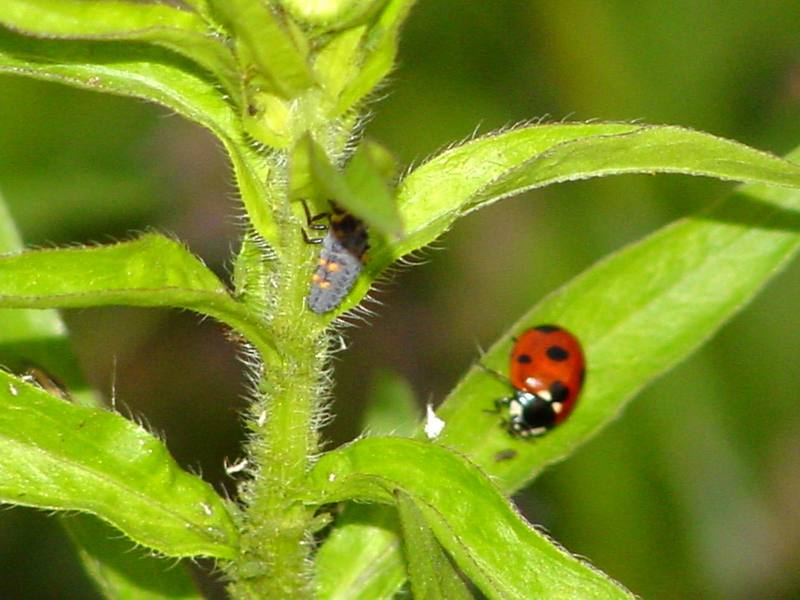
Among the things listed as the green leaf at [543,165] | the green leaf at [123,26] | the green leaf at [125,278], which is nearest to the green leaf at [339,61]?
the green leaf at [123,26]

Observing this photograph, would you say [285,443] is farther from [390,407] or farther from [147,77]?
[390,407]

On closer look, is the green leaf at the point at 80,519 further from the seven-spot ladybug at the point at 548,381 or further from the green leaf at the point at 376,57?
the green leaf at the point at 376,57

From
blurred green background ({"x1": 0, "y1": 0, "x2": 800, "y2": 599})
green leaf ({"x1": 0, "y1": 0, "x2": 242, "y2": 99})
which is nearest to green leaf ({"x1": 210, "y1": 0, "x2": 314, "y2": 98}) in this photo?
green leaf ({"x1": 0, "y1": 0, "x2": 242, "y2": 99})

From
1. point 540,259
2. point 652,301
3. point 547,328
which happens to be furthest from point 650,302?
point 540,259

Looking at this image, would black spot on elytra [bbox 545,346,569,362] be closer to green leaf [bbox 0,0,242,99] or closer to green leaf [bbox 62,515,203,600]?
green leaf [bbox 62,515,203,600]

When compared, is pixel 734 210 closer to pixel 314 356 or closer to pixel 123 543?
pixel 314 356

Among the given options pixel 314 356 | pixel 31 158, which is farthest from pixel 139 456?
pixel 31 158
